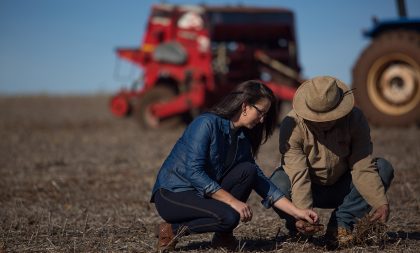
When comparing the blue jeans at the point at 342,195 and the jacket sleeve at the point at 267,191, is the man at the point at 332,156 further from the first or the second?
the jacket sleeve at the point at 267,191

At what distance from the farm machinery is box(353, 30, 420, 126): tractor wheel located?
1.60 metres

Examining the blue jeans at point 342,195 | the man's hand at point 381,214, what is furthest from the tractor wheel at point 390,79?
the man's hand at point 381,214

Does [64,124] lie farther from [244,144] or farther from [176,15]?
[244,144]

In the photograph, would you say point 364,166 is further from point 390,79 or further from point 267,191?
point 390,79

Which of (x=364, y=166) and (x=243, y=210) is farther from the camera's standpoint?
(x=364, y=166)

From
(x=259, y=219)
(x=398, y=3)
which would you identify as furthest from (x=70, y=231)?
(x=398, y=3)

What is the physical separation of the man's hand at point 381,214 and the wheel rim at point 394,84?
23.3 ft

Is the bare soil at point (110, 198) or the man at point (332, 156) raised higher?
the man at point (332, 156)

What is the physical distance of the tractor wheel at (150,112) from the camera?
14.0 meters

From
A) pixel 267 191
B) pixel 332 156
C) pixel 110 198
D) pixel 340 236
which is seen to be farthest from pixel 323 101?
pixel 110 198

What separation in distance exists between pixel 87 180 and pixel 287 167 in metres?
4.01

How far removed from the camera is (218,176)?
4.44 meters

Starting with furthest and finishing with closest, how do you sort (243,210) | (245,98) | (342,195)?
(342,195) < (245,98) < (243,210)

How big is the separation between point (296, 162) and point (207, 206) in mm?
653
